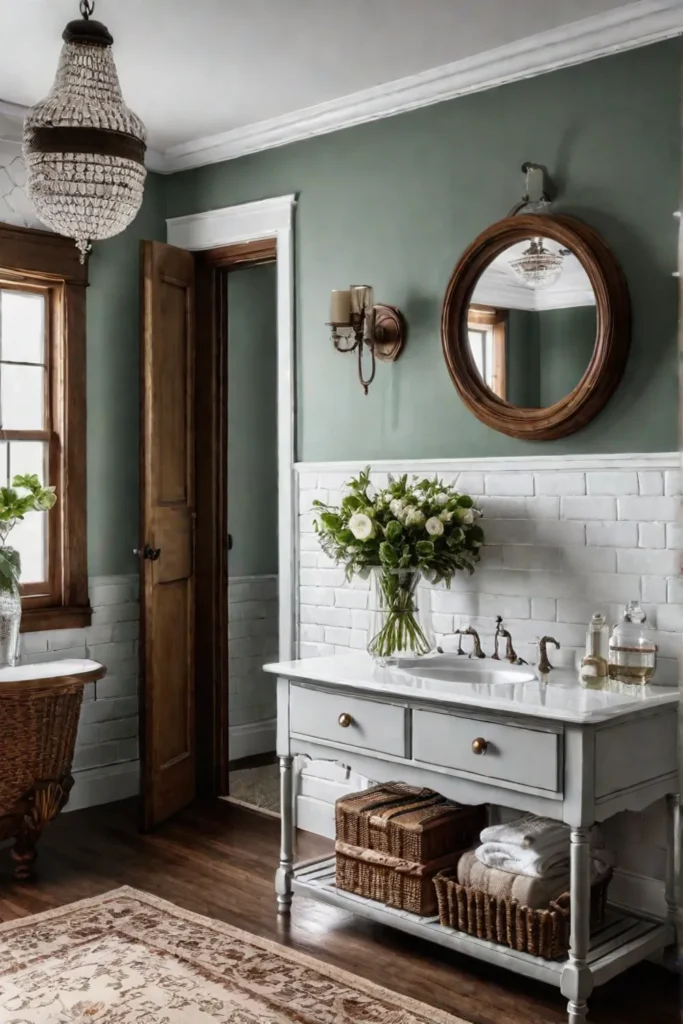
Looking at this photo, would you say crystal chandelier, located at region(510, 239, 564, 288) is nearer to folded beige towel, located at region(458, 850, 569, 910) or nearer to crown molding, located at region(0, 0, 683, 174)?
crown molding, located at region(0, 0, 683, 174)

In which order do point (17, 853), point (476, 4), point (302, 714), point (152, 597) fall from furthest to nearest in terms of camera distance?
point (152, 597) < point (17, 853) < point (302, 714) < point (476, 4)

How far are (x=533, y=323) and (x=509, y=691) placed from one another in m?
1.30

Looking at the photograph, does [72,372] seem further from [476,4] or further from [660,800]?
[660,800]

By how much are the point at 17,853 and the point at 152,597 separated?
3.79 ft

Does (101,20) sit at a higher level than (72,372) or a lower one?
higher

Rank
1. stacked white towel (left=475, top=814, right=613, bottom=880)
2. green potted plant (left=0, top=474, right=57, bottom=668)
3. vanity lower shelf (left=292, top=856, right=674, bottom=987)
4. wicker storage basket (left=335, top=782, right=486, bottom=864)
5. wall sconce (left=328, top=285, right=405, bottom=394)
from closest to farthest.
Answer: vanity lower shelf (left=292, top=856, right=674, bottom=987) < stacked white towel (left=475, top=814, right=613, bottom=880) < wicker storage basket (left=335, top=782, right=486, bottom=864) < green potted plant (left=0, top=474, right=57, bottom=668) < wall sconce (left=328, top=285, right=405, bottom=394)

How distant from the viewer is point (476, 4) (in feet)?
11.3

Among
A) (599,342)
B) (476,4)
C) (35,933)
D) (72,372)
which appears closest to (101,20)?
(476,4)

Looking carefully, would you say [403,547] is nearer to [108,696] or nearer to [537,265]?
[537,265]

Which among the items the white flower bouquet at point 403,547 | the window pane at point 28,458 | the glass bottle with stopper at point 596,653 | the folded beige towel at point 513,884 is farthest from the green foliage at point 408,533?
the window pane at point 28,458

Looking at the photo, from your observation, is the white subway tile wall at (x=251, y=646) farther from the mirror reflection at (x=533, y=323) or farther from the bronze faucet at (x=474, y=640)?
the mirror reflection at (x=533, y=323)

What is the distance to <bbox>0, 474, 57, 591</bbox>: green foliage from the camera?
4.07m

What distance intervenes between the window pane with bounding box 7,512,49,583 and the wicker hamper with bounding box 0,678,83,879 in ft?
2.67

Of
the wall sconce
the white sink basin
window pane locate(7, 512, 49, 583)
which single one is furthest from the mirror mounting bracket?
window pane locate(7, 512, 49, 583)
